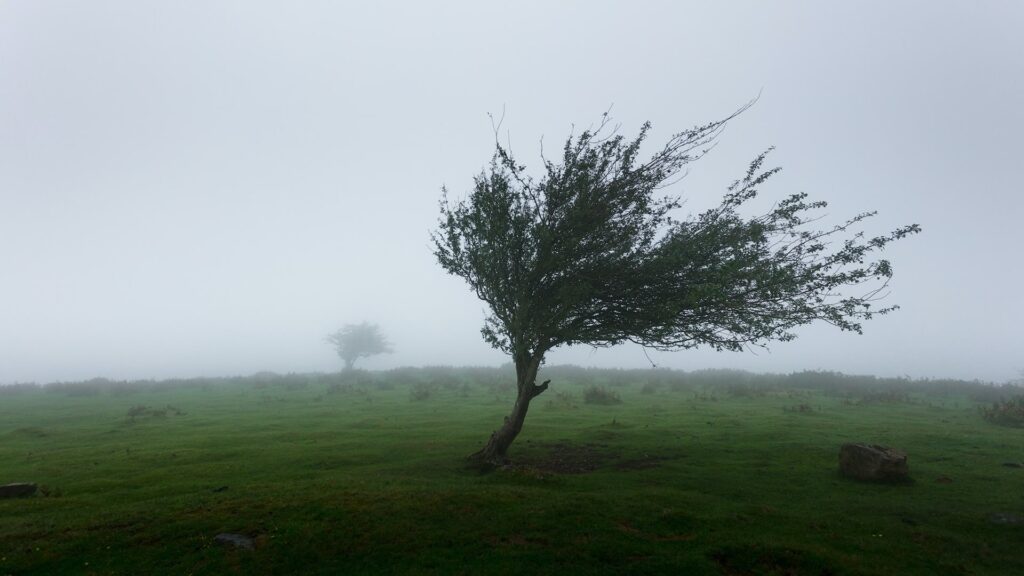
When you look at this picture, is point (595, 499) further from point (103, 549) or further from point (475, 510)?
point (103, 549)

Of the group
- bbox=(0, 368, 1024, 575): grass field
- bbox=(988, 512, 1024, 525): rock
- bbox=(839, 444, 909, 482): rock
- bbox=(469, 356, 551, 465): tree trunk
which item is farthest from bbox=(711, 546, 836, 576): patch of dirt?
bbox=(469, 356, 551, 465): tree trunk

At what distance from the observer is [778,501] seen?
1627 centimetres

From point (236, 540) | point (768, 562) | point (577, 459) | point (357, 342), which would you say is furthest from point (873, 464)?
point (357, 342)

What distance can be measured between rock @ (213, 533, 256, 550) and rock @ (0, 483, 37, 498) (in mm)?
9676

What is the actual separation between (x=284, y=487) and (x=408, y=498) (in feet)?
15.9

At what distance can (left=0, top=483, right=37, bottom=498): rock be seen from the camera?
16.8 metres

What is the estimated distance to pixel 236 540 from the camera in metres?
12.6

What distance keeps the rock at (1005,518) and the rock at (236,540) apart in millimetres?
19525

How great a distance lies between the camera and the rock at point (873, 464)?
18000mm

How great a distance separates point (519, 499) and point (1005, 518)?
1346 centimetres

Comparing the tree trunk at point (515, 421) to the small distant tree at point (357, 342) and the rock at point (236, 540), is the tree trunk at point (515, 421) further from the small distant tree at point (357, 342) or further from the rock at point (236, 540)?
the small distant tree at point (357, 342)

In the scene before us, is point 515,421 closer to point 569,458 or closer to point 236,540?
point 569,458

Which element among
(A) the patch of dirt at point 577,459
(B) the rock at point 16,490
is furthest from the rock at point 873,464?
(B) the rock at point 16,490

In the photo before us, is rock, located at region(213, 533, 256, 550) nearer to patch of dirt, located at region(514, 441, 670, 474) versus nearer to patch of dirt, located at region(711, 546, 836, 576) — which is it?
patch of dirt, located at region(514, 441, 670, 474)
